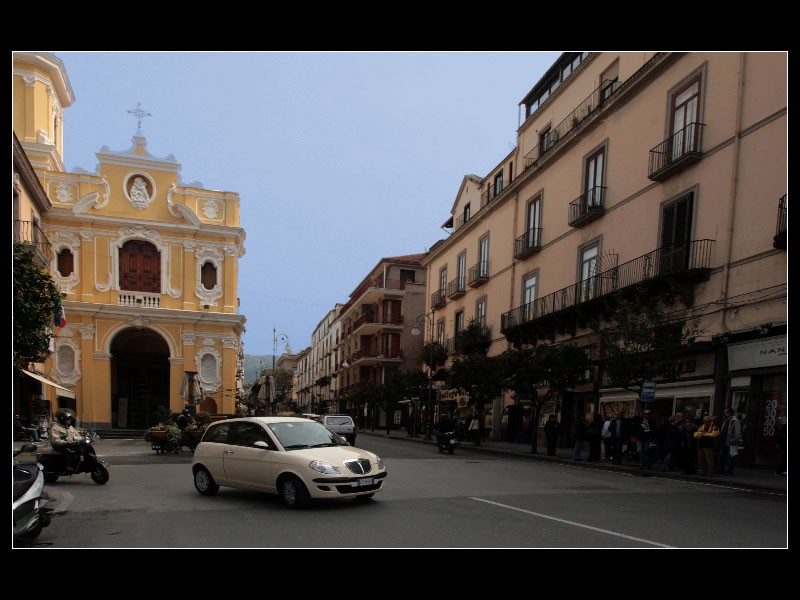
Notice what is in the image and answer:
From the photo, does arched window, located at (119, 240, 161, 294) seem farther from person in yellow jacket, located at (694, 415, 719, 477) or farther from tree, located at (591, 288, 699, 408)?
person in yellow jacket, located at (694, 415, 719, 477)

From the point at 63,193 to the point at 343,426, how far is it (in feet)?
72.0

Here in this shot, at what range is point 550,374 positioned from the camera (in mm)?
22422

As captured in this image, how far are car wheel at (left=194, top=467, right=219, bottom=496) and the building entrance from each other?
27.8m

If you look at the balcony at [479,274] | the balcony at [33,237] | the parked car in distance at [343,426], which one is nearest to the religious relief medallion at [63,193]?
the balcony at [33,237]

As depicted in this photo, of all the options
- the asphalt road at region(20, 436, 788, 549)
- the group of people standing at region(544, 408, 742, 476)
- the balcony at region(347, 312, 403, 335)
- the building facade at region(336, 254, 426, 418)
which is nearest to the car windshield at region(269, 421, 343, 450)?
the asphalt road at region(20, 436, 788, 549)

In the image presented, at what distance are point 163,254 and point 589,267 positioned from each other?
81.1ft

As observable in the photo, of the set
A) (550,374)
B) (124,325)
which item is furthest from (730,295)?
(124,325)

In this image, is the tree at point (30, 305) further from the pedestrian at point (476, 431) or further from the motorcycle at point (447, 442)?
the pedestrian at point (476, 431)

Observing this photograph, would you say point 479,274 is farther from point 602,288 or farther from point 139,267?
point 139,267

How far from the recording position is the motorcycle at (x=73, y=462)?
12.0 metres

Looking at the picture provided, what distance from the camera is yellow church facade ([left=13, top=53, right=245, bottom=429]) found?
33.4 metres

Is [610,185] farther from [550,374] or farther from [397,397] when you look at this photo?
[397,397]

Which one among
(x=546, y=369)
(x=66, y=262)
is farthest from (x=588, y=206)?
(x=66, y=262)

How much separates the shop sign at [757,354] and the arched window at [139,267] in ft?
101
